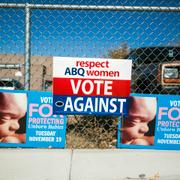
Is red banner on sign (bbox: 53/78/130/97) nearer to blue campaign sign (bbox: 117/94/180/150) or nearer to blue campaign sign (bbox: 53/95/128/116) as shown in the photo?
blue campaign sign (bbox: 53/95/128/116)

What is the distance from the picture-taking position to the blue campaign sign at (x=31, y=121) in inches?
130

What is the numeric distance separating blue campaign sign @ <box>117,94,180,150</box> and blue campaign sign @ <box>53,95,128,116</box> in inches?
13.3

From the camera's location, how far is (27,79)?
327 centimetres

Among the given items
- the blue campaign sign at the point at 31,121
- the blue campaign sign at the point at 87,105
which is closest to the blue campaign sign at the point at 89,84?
the blue campaign sign at the point at 87,105

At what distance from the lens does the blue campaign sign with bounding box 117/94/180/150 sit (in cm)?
342

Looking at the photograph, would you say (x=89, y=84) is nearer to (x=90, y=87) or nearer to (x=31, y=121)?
(x=90, y=87)

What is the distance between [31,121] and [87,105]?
0.80 meters

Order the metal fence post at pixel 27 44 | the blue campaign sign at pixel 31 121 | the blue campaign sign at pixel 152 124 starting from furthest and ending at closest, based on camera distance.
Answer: the blue campaign sign at pixel 152 124 → the blue campaign sign at pixel 31 121 → the metal fence post at pixel 27 44

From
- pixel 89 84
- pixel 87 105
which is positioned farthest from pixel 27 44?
pixel 87 105

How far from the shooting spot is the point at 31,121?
3.34 metres

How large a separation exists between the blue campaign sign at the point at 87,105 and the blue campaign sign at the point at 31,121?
0.21 meters

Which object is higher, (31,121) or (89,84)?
(89,84)

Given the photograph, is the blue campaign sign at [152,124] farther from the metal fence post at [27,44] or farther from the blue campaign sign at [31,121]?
the metal fence post at [27,44]

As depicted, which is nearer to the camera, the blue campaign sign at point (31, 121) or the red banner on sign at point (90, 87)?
the red banner on sign at point (90, 87)
